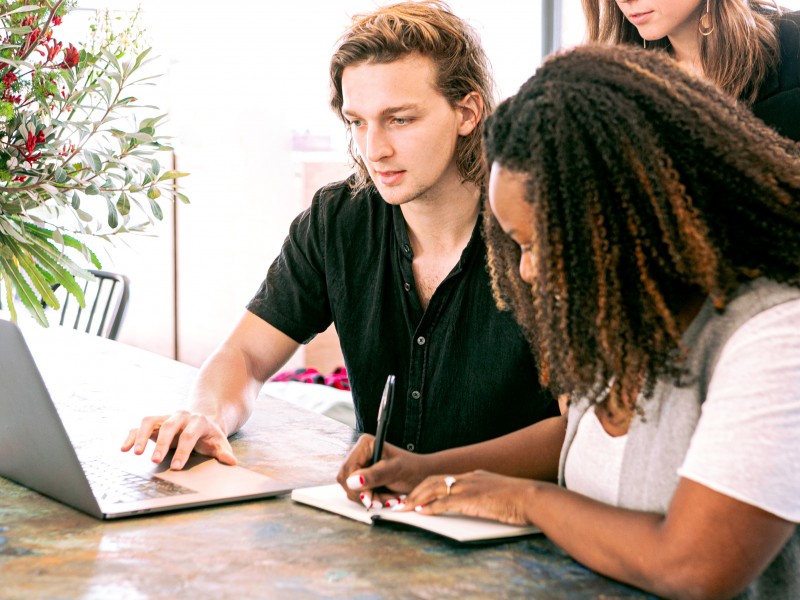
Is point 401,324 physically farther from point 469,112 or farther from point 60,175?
point 60,175

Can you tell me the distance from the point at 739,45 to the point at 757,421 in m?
1.04

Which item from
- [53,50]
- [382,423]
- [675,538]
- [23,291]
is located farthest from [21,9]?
[675,538]

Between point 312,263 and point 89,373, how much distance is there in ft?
1.70

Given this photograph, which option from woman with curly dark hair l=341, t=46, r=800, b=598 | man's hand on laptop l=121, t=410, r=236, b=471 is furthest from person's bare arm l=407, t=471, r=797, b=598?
man's hand on laptop l=121, t=410, r=236, b=471

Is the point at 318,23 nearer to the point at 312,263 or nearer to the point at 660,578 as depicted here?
the point at 312,263

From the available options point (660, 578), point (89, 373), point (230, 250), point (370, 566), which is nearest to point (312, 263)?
point (89, 373)

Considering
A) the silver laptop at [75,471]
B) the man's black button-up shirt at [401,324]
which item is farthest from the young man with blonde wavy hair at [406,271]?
the silver laptop at [75,471]

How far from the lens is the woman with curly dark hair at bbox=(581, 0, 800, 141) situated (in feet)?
5.60

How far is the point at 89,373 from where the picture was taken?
1.96m

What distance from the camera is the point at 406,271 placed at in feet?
5.72

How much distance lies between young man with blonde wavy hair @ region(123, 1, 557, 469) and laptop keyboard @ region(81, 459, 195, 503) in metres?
0.25

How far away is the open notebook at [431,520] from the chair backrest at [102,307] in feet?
4.76

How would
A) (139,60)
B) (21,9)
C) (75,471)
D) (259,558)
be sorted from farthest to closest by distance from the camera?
1. (139,60)
2. (21,9)
3. (75,471)
4. (259,558)

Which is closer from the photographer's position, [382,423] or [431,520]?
[431,520]
